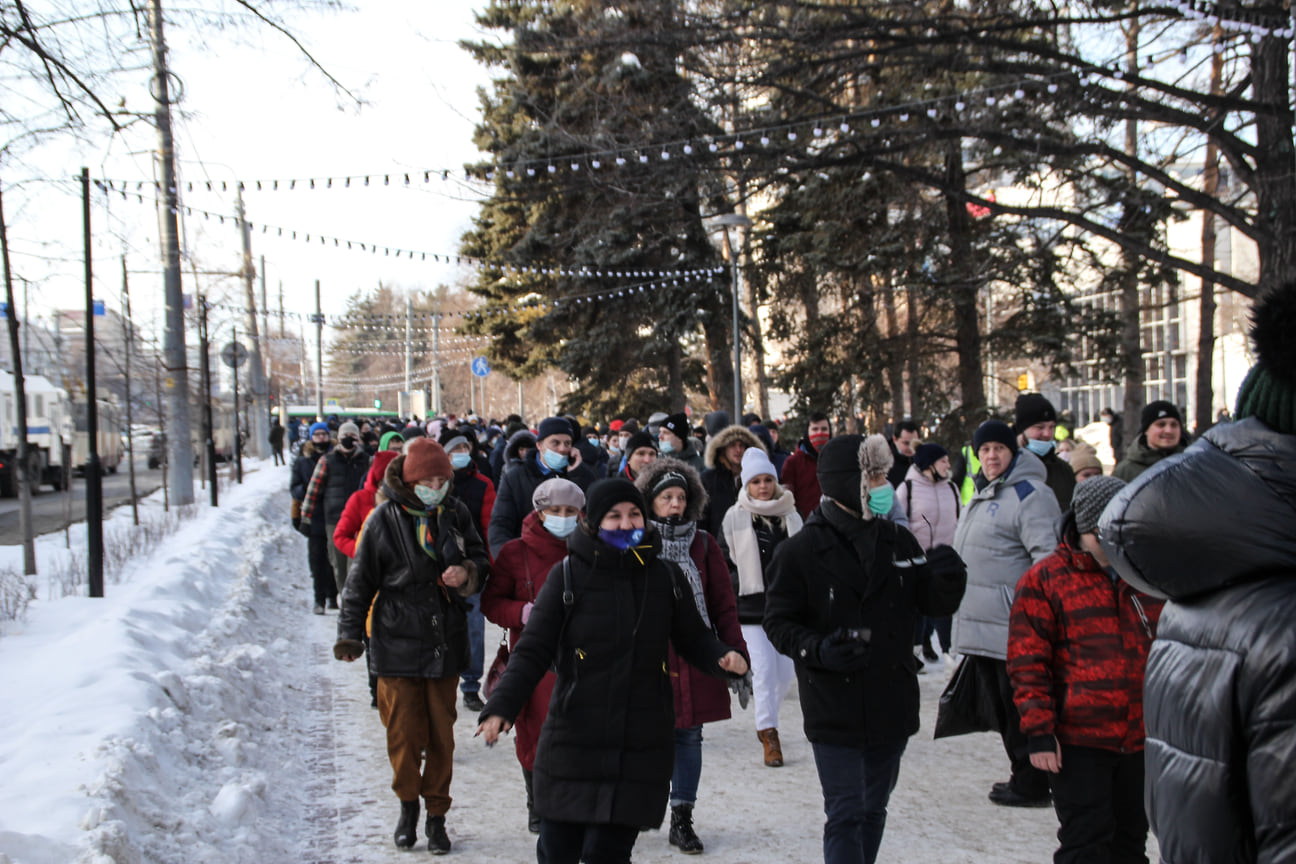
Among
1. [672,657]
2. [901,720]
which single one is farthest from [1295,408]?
[672,657]

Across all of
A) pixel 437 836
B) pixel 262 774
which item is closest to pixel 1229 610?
pixel 437 836

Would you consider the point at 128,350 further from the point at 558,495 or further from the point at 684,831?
the point at 684,831

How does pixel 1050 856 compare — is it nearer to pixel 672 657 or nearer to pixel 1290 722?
pixel 672 657

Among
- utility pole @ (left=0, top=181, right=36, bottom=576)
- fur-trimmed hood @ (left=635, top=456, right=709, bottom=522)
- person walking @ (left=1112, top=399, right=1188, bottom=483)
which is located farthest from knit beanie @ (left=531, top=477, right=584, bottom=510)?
utility pole @ (left=0, top=181, right=36, bottom=576)

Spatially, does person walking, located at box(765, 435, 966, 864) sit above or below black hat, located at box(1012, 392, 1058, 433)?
below

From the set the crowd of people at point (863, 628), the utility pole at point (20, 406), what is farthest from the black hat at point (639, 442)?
the utility pole at point (20, 406)

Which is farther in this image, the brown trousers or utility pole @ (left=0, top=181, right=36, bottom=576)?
utility pole @ (left=0, top=181, right=36, bottom=576)

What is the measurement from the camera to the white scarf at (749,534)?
691cm

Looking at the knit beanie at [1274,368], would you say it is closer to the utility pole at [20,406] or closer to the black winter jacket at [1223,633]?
the black winter jacket at [1223,633]

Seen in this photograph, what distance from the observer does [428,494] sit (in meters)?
5.67

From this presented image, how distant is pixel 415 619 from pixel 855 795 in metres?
2.40

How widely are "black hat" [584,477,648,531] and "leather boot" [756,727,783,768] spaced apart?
3201mm

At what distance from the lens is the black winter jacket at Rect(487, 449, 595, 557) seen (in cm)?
718

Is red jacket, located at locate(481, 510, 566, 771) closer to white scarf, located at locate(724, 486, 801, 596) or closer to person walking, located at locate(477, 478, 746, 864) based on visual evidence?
person walking, located at locate(477, 478, 746, 864)
